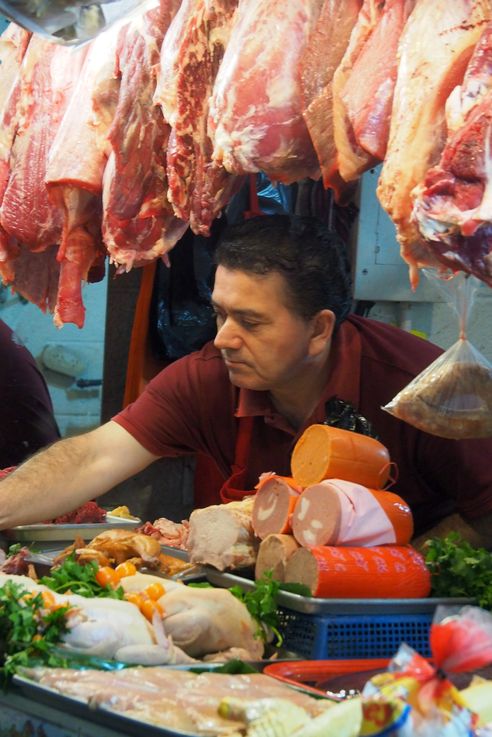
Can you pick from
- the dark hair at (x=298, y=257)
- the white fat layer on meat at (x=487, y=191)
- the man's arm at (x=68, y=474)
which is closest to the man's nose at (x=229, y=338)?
the dark hair at (x=298, y=257)

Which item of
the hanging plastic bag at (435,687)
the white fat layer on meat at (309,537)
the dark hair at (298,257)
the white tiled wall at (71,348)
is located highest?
the dark hair at (298,257)

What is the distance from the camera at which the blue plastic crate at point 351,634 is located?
267 cm

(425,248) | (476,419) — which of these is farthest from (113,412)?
(425,248)

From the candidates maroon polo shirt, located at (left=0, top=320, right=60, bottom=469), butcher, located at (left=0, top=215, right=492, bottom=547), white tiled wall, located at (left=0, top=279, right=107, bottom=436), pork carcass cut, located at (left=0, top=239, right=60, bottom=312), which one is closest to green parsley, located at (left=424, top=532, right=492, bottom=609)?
butcher, located at (left=0, top=215, right=492, bottom=547)

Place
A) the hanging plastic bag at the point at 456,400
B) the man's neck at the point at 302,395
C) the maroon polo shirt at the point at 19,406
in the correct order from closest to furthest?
1. the hanging plastic bag at the point at 456,400
2. the man's neck at the point at 302,395
3. the maroon polo shirt at the point at 19,406

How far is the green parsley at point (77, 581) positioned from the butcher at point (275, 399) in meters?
1.04

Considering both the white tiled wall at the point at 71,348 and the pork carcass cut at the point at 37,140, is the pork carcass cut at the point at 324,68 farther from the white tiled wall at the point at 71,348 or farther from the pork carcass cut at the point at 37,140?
the white tiled wall at the point at 71,348

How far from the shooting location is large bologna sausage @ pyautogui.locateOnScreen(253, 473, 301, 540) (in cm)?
300

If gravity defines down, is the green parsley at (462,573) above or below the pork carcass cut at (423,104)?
below

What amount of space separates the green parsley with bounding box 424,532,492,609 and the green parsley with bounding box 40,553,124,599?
802mm

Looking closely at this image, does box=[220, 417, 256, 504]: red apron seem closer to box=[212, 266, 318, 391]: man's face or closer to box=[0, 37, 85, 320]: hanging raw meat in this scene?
box=[212, 266, 318, 391]: man's face

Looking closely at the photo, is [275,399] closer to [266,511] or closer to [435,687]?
[266,511]

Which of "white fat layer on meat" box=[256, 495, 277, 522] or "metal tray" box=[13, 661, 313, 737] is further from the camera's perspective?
"white fat layer on meat" box=[256, 495, 277, 522]

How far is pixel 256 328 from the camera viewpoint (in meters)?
3.74
